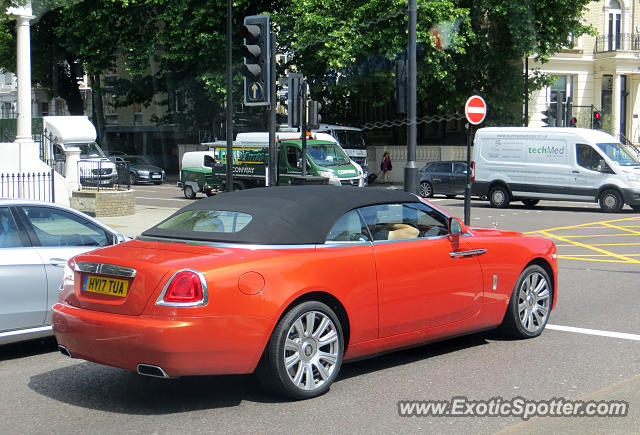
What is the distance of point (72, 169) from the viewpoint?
24.8 m

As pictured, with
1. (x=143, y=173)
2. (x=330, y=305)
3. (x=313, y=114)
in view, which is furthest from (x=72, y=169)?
(x=330, y=305)

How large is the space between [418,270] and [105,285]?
2357 millimetres

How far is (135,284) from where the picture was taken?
5418 millimetres

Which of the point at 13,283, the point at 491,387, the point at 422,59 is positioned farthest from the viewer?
the point at 422,59

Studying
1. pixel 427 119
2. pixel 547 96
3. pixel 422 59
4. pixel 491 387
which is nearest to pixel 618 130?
pixel 547 96

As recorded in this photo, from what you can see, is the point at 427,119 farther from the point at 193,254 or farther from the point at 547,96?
the point at 193,254

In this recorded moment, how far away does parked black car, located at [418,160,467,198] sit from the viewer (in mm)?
30594

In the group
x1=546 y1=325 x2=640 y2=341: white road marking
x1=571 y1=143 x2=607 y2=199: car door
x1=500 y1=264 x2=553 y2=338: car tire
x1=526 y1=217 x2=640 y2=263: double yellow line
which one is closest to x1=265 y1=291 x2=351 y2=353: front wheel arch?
x1=500 y1=264 x2=553 y2=338: car tire

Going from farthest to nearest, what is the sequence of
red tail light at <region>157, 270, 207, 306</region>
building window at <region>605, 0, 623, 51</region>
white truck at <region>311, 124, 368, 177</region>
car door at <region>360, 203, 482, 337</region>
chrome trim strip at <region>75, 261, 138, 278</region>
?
building window at <region>605, 0, 623, 51</region> < white truck at <region>311, 124, 368, 177</region> < car door at <region>360, 203, 482, 337</region> < chrome trim strip at <region>75, 261, 138, 278</region> < red tail light at <region>157, 270, 207, 306</region>

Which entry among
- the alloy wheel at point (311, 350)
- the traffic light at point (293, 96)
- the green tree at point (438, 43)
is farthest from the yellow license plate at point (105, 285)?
the green tree at point (438, 43)

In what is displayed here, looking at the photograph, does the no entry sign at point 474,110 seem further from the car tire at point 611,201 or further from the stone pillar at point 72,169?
the stone pillar at point 72,169

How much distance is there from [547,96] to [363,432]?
4282 centimetres

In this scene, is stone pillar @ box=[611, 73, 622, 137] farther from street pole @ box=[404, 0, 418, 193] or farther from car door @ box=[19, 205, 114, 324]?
car door @ box=[19, 205, 114, 324]

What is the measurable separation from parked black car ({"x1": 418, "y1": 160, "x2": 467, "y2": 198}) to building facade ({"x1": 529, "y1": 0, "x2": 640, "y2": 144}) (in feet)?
47.1
